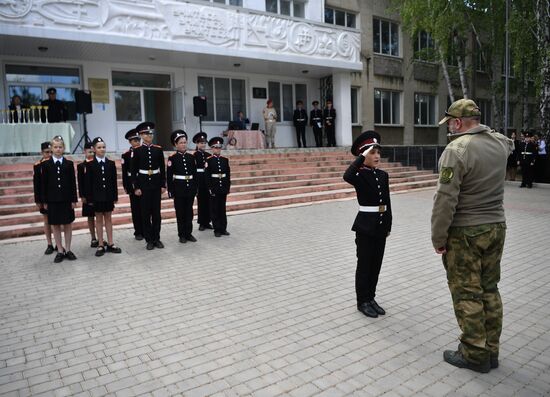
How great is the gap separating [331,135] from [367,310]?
16.1 meters

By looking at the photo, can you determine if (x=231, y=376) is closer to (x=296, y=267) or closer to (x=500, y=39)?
(x=296, y=267)

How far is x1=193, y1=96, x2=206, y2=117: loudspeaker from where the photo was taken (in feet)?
54.0

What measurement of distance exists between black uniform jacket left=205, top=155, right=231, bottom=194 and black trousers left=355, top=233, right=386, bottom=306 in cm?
466

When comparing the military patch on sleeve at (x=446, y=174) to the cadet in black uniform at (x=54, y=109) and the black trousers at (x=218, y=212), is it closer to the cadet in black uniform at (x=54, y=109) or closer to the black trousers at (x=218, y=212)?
the black trousers at (x=218, y=212)

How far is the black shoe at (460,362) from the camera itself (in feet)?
11.2

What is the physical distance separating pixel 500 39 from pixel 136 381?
22.9 m

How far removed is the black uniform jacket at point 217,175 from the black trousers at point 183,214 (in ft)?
2.23

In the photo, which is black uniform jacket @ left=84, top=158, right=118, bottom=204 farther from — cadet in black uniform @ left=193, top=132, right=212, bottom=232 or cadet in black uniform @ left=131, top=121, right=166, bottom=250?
cadet in black uniform @ left=193, top=132, right=212, bottom=232

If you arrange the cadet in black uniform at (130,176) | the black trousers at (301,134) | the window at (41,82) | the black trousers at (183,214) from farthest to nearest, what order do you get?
the black trousers at (301,134) → the window at (41,82) → the black trousers at (183,214) → the cadet in black uniform at (130,176)

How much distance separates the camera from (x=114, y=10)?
13578 millimetres

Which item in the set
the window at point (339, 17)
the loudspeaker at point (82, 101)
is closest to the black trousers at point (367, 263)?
the loudspeaker at point (82, 101)

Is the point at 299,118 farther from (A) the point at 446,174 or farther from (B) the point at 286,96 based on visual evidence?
(A) the point at 446,174

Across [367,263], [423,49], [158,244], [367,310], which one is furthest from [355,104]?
[367,310]

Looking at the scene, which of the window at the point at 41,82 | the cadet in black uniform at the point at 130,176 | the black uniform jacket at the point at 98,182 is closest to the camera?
the black uniform jacket at the point at 98,182
